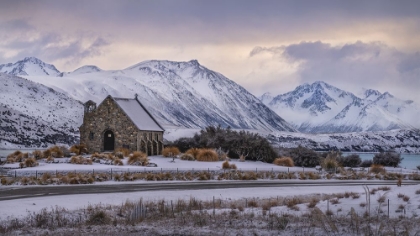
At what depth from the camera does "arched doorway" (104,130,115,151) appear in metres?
75.1

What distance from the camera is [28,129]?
15425cm

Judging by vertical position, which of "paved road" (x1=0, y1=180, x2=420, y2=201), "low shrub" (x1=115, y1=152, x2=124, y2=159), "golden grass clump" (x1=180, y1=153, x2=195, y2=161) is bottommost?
"paved road" (x1=0, y1=180, x2=420, y2=201)

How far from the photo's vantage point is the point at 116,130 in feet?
244

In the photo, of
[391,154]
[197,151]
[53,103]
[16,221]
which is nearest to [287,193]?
[16,221]

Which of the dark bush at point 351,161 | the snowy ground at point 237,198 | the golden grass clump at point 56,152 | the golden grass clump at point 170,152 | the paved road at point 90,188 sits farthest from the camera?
the dark bush at point 351,161

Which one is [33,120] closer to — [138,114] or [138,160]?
[138,114]

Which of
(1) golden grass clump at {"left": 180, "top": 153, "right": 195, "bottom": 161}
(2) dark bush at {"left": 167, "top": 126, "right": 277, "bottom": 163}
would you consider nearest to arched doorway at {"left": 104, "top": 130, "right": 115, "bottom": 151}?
(2) dark bush at {"left": 167, "top": 126, "right": 277, "bottom": 163}

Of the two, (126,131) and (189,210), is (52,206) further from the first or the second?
(126,131)

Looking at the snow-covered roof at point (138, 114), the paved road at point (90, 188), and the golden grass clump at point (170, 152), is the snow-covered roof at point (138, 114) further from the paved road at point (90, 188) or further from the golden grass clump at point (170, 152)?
the paved road at point (90, 188)

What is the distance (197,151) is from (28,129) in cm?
9266

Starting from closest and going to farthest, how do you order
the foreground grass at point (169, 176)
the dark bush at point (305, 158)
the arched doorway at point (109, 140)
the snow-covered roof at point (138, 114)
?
the foreground grass at point (169, 176) → the snow-covered roof at point (138, 114) → the arched doorway at point (109, 140) → the dark bush at point (305, 158)

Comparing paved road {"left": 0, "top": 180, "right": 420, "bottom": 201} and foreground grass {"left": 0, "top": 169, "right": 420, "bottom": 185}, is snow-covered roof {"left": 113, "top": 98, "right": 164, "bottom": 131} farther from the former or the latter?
paved road {"left": 0, "top": 180, "right": 420, "bottom": 201}

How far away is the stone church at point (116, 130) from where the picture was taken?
242 ft

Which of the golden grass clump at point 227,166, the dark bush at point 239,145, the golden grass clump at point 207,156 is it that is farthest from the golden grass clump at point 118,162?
the dark bush at point 239,145
